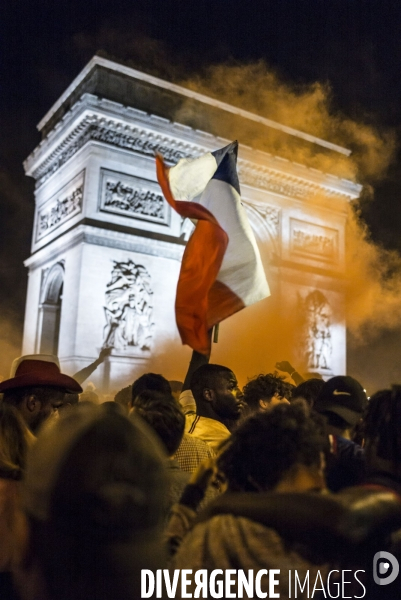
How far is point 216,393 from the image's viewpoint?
358cm

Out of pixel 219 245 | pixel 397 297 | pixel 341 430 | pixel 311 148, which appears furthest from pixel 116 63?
pixel 341 430

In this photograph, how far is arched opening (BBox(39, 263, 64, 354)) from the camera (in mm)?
17016

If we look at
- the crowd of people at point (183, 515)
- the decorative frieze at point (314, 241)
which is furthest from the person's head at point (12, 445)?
the decorative frieze at point (314, 241)

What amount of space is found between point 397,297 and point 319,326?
2760 millimetres

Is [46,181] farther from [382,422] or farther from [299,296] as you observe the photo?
[382,422]

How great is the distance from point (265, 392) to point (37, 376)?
1.56 meters

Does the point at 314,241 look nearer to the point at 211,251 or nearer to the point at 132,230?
the point at 132,230

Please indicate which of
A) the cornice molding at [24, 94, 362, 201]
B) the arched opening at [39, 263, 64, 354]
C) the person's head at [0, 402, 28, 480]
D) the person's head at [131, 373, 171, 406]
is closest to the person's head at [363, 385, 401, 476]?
the person's head at [0, 402, 28, 480]

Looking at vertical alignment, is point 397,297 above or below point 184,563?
above

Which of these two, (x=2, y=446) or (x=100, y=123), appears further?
(x=100, y=123)

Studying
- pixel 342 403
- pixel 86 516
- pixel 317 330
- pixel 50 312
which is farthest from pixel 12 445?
pixel 317 330

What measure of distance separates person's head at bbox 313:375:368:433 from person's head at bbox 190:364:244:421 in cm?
75

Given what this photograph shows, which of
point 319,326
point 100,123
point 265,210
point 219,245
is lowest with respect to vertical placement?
point 219,245

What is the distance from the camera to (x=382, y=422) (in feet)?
6.77
